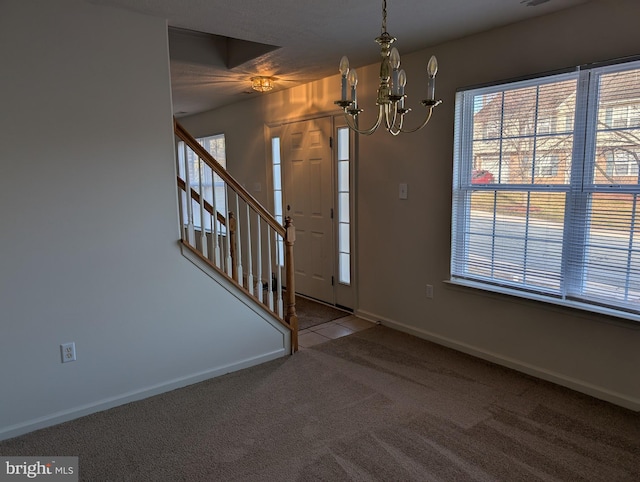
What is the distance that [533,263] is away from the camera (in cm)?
301

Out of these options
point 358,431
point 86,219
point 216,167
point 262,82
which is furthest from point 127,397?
point 262,82

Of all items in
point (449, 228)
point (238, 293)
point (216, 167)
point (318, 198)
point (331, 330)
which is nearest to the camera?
point (216, 167)

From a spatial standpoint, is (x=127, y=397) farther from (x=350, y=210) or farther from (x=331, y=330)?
(x=350, y=210)

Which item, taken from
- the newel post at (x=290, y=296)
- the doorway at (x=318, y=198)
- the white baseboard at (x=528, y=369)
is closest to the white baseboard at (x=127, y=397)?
the newel post at (x=290, y=296)

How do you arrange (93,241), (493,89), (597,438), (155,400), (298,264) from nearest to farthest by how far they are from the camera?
(597,438)
(93,241)
(155,400)
(493,89)
(298,264)

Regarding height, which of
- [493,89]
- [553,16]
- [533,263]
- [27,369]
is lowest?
[27,369]

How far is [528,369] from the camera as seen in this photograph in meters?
3.10

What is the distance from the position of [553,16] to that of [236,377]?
3149mm

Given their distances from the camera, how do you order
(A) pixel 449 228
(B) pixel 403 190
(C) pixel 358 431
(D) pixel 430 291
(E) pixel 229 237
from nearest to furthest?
(C) pixel 358 431
(E) pixel 229 237
(A) pixel 449 228
(D) pixel 430 291
(B) pixel 403 190

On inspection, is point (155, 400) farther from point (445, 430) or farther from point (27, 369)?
point (445, 430)

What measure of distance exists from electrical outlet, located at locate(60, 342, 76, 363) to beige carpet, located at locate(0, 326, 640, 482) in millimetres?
376

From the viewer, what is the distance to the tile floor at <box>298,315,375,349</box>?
151 inches

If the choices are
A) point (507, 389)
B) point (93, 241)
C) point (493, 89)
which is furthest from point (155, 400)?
point (493, 89)

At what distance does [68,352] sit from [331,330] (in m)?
2.18
